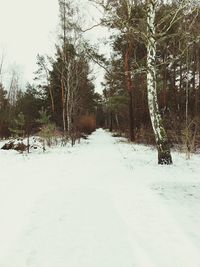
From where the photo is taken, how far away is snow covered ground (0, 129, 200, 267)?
3.34m

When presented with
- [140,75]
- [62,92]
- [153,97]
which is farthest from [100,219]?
[62,92]

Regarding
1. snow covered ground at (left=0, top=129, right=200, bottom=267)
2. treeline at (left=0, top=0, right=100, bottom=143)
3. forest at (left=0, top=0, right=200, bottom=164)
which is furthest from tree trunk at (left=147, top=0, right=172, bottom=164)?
treeline at (left=0, top=0, right=100, bottom=143)

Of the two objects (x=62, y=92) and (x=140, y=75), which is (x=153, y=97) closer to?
(x=140, y=75)

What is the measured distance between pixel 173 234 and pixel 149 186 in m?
2.81

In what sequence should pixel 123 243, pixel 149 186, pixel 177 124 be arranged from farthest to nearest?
pixel 177 124
pixel 149 186
pixel 123 243

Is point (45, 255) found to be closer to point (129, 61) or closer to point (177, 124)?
point (177, 124)

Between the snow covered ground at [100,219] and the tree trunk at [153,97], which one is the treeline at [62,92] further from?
the snow covered ground at [100,219]

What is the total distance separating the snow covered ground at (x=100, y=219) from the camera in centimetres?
334

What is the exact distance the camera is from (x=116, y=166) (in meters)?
9.45

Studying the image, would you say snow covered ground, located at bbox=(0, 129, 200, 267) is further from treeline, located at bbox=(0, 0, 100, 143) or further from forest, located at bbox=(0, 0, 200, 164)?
treeline, located at bbox=(0, 0, 100, 143)

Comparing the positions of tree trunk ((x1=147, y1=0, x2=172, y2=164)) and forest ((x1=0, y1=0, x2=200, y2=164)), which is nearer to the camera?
tree trunk ((x1=147, y1=0, x2=172, y2=164))

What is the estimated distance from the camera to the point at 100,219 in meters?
4.56

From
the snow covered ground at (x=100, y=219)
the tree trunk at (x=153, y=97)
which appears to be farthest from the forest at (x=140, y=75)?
the snow covered ground at (x=100, y=219)

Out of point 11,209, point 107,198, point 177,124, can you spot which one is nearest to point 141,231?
point 107,198
